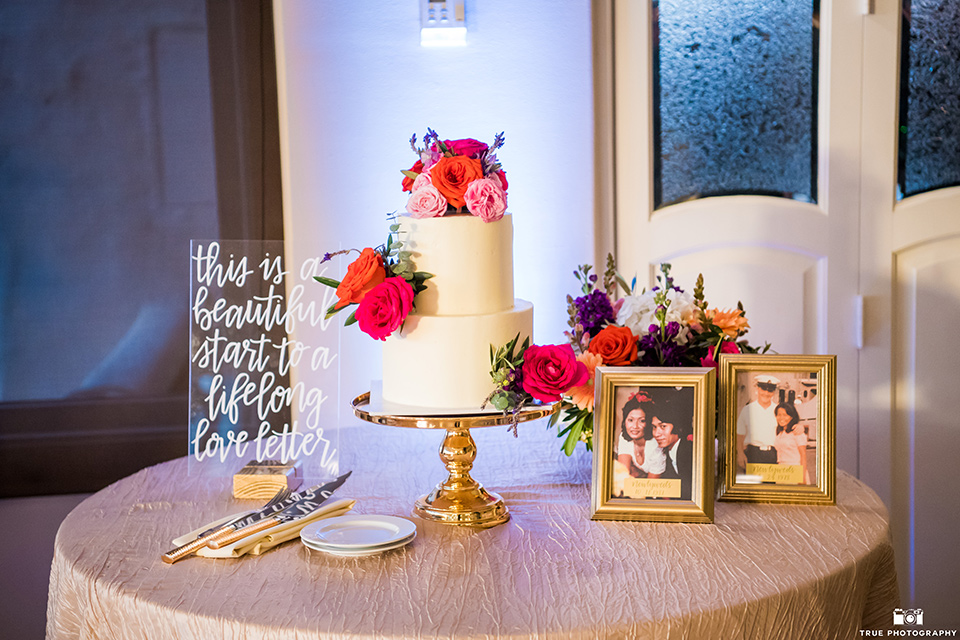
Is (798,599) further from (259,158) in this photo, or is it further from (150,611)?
(259,158)

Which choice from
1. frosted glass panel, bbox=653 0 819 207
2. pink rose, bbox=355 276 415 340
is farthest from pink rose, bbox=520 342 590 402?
frosted glass panel, bbox=653 0 819 207

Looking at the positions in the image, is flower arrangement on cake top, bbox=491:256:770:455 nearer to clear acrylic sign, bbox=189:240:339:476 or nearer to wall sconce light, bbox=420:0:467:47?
clear acrylic sign, bbox=189:240:339:476

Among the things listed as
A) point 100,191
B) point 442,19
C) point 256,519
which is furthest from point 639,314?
point 100,191

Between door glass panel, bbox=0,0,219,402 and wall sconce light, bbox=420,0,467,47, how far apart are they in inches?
26.8

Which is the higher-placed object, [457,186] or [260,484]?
[457,186]

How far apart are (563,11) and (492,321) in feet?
5.46

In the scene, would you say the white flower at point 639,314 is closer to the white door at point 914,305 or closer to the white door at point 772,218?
the white door at point 772,218

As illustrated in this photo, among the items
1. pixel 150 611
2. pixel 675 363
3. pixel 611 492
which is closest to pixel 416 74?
pixel 675 363

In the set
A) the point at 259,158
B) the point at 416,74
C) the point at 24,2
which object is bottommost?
the point at 259,158

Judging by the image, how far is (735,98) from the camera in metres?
2.59

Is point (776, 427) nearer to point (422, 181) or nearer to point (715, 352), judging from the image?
point (715, 352)

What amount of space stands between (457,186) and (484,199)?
0.17 feet

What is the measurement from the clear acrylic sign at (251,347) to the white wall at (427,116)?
1.03 m

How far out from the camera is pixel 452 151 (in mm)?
1407
